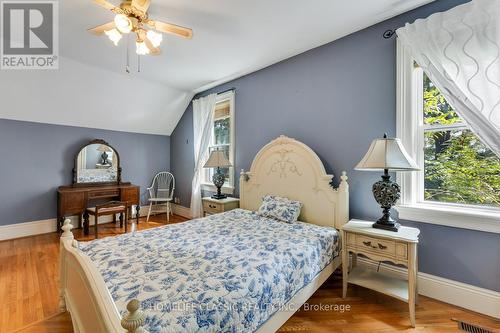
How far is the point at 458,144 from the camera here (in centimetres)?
202

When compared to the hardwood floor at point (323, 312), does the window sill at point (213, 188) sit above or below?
above

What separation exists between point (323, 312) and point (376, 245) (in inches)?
27.6

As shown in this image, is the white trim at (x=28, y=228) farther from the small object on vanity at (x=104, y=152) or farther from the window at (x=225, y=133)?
the window at (x=225, y=133)

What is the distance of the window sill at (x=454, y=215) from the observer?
5.83 ft

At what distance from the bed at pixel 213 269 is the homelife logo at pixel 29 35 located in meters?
2.15

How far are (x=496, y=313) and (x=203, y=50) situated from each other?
12.5ft

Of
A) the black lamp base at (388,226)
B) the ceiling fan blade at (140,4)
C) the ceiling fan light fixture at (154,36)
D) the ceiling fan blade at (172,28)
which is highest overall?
the ceiling fan blade at (140,4)

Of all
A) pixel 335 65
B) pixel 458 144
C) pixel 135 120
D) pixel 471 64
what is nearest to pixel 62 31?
pixel 135 120

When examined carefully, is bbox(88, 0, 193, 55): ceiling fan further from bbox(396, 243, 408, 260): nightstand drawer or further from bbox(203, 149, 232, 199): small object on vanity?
bbox(396, 243, 408, 260): nightstand drawer

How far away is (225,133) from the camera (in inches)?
162

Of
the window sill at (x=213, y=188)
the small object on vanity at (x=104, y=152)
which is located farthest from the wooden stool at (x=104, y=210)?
the window sill at (x=213, y=188)

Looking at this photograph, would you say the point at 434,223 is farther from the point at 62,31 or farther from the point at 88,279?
the point at 62,31

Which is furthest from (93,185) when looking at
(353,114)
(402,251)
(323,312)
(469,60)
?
(469,60)

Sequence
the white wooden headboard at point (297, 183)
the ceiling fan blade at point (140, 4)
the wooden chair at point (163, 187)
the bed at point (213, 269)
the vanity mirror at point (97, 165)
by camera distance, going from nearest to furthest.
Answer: the bed at point (213, 269) < the ceiling fan blade at point (140, 4) < the white wooden headboard at point (297, 183) < the vanity mirror at point (97, 165) < the wooden chair at point (163, 187)
